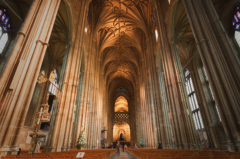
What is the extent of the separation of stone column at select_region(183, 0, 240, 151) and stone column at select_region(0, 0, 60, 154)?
8.06m

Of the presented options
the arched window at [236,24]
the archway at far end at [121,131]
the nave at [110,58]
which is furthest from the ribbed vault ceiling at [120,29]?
the archway at far end at [121,131]

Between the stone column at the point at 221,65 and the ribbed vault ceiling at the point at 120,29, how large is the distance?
14.0m

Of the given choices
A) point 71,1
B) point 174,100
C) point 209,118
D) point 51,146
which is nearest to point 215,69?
point 174,100

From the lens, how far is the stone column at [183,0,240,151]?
5.50 metres

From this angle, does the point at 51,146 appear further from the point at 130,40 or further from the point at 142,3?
the point at 130,40

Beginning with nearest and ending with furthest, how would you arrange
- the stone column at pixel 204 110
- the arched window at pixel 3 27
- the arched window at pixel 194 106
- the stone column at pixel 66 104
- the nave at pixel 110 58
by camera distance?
the nave at pixel 110 58 < the stone column at pixel 66 104 < the arched window at pixel 3 27 < the stone column at pixel 204 110 < the arched window at pixel 194 106

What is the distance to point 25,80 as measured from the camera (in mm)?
5273

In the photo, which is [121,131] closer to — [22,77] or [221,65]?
[221,65]

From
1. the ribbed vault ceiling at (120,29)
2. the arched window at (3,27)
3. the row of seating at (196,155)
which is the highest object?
the ribbed vault ceiling at (120,29)

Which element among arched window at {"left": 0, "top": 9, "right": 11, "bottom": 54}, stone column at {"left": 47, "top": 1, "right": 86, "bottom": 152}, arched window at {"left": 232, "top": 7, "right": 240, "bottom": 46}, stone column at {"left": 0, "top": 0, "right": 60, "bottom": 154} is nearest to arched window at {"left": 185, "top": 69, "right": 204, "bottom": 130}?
arched window at {"left": 232, "top": 7, "right": 240, "bottom": 46}

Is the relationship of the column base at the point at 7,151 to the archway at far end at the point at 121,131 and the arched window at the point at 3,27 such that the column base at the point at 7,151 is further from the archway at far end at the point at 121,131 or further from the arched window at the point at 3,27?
the archway at far end at the point at 121,131

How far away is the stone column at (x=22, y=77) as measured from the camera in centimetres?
458

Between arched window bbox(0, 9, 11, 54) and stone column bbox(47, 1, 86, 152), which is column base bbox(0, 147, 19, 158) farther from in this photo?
arched window bbox(0, 9, 11, 54)

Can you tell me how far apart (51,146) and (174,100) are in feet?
31.5
